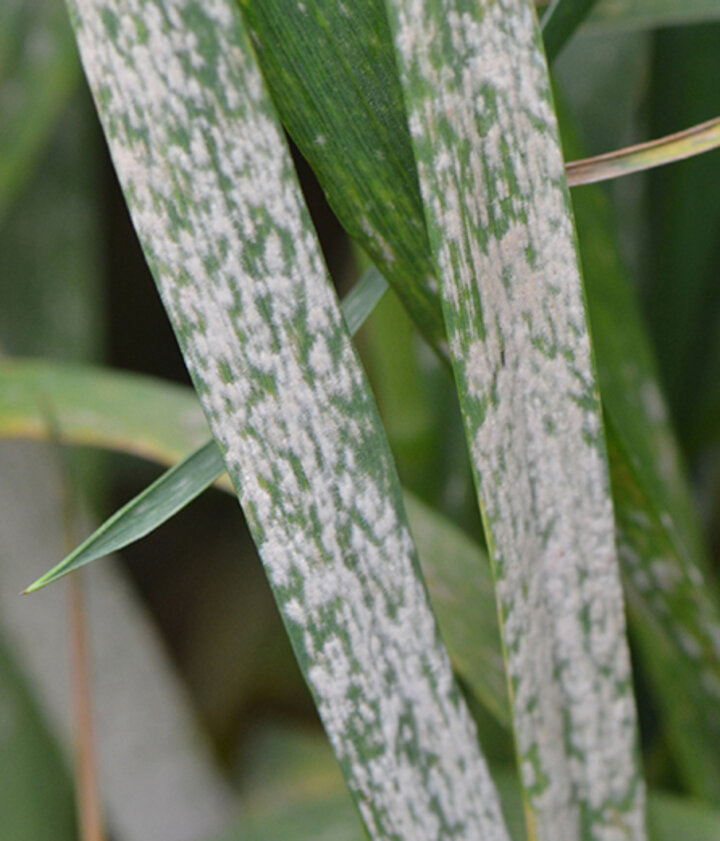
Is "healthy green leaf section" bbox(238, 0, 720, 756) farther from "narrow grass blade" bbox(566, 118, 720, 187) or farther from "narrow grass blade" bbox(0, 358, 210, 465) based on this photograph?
"narrow grass blade" bbox(0, 358, 210, 465)

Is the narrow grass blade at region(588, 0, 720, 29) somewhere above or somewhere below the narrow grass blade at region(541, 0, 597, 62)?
below

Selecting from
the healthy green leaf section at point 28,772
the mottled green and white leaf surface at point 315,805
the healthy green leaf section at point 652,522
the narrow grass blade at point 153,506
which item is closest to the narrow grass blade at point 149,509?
the narrow grass blade at point 153,506

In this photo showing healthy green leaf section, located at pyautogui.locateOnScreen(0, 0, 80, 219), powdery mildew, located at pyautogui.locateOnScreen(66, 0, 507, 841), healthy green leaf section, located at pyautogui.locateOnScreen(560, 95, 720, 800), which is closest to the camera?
powdery mildew, located at pyautogui.locateOnScreen(66, 0, 507, 841)

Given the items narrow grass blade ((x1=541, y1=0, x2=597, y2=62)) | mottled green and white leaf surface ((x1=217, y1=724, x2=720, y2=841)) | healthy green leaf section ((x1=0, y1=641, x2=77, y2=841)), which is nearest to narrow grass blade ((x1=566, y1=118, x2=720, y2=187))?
narrow grass blade ((x1=541, y1=0, x2=597, y2=62))

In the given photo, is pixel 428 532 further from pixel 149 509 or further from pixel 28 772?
pixel 28 772

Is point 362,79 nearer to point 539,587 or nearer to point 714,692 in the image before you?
point 539,587

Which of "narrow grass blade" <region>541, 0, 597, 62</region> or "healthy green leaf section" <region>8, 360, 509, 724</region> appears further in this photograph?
"healthy green leaf section" <region>8, 360, 509, 724</region>

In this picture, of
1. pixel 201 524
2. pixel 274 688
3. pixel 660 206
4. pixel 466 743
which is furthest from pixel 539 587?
pixel 201 524

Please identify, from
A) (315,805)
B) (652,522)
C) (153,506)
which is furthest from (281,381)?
(315,805)
